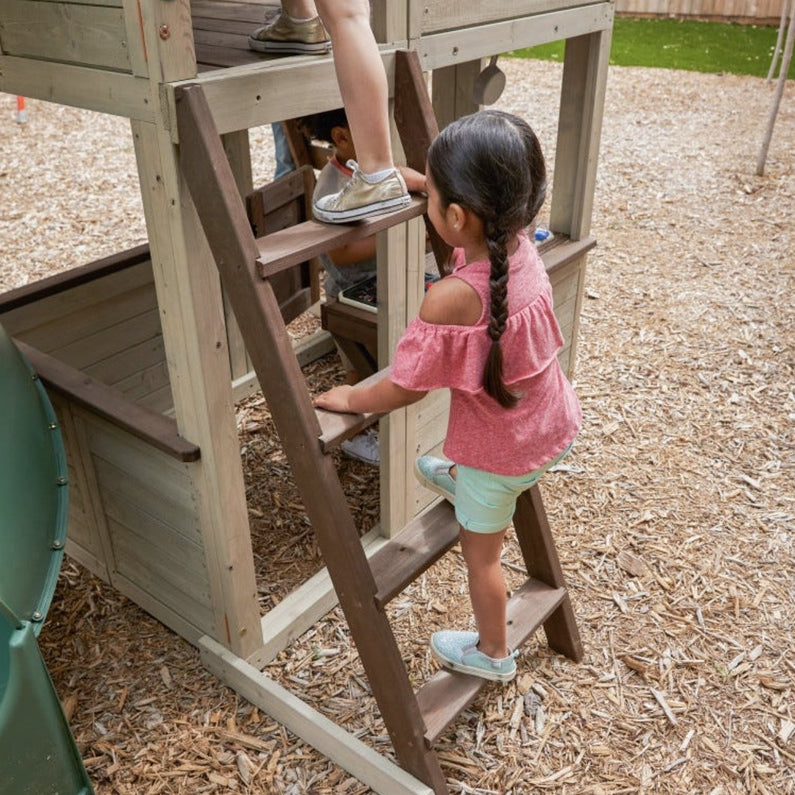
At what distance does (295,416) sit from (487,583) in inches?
27.8

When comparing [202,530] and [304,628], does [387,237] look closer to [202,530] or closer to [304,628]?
[202,530]

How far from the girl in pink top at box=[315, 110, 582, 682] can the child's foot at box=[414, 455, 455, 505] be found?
19cm

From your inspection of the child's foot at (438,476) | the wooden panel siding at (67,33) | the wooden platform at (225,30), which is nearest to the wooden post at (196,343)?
the wooden panel siding at (67,33)

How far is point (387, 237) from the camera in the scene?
8.29ft

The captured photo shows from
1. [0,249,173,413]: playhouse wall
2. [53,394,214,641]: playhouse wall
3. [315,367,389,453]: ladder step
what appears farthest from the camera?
[0,249,173,413]: playhouse wall

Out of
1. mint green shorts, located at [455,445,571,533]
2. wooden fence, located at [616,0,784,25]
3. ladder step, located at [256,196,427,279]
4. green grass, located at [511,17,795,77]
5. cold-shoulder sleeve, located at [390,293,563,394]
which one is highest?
ladder step, located at [256,196,427,279]

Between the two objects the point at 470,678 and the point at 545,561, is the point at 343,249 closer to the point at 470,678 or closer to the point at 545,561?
the point at 545,561

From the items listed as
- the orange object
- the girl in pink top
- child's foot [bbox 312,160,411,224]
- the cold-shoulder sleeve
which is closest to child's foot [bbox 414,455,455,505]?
the girl in pink top

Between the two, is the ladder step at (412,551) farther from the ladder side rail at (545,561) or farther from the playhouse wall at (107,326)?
the playhouse wall at (107,326)

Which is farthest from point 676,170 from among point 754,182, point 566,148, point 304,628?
point 304,628

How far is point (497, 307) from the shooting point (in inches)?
68.8

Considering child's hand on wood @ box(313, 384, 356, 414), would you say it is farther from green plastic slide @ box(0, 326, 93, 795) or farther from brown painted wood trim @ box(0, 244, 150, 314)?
brown painted wood trim @ box(0, 244, 150, 314)

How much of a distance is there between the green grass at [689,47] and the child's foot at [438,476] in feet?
35.1

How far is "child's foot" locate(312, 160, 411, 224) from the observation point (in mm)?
1963
